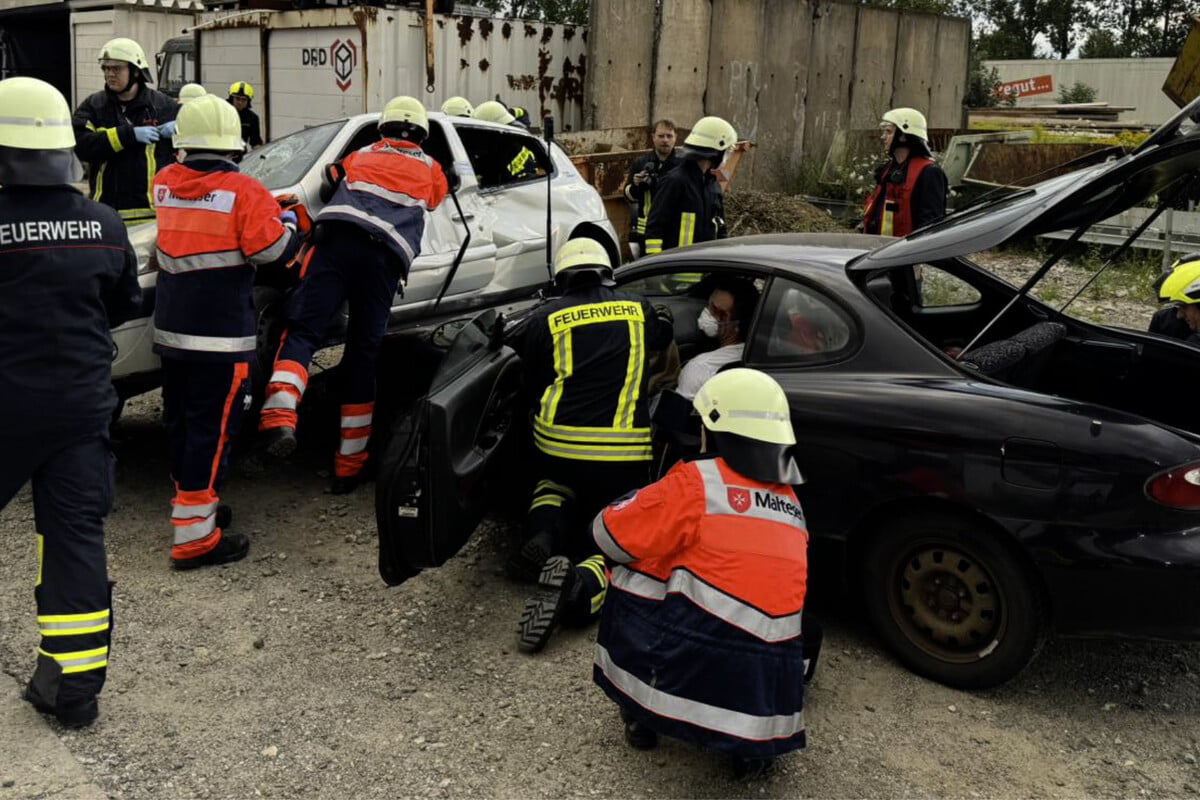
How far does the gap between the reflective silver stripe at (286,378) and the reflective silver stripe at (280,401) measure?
0.22 ft

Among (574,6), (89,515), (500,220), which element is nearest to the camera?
(89,515)

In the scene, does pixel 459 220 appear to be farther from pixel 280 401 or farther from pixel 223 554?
pixel 223 554

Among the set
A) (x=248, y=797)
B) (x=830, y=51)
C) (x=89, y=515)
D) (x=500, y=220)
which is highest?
(x=830, y=51)

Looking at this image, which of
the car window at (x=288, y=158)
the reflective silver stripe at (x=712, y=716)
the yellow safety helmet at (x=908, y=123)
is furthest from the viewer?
the yellow safety helmet at (x=908, y=123)

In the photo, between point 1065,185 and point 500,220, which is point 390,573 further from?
point 500,220

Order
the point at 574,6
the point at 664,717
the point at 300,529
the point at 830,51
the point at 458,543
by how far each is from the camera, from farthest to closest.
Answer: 1. the point at 574,6
2. the point at 830,51
3. the point at 300,529
4. the point at 458,543
5. the point at 664,717

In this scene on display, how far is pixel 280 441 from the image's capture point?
4.94 metres

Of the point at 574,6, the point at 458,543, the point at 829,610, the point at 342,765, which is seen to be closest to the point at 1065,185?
the point at 829,610

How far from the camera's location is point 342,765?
3.44 meters

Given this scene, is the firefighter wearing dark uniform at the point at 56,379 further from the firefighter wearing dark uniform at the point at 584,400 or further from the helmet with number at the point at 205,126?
the firefighter wearing dark uniform at the point at 584,400

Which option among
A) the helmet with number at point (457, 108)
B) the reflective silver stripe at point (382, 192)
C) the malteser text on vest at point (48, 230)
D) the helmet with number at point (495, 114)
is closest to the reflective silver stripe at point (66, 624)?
the malteser text on vest at point (48, 230)

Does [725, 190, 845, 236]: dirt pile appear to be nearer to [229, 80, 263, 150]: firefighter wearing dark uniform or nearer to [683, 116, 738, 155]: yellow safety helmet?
[683, 116, 738, 155]: yellow safety helmet

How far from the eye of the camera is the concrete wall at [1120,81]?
3812 centimetres

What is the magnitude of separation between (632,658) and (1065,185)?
2.21 m
